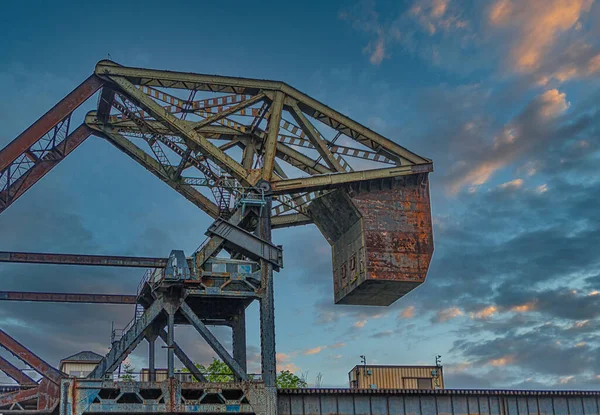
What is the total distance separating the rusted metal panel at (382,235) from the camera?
40062 mm

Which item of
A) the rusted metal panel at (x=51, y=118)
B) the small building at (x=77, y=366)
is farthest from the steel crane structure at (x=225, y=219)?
the small building at (x=77, y=366)

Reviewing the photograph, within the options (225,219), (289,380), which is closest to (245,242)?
(225,219)

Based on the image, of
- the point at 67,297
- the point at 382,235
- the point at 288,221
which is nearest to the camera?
the point at 382,235

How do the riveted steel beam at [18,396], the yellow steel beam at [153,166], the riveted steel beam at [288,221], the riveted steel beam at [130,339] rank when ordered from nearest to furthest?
the riveted steel beam at [130,339] < the riveted steel beam at [18,396] < the yellow steel beam at [153,166] < the riveted steel beam at [288,221]

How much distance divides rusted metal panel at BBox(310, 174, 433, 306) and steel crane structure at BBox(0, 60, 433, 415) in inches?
2.5

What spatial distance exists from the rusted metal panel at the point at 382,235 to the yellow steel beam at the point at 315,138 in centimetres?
144

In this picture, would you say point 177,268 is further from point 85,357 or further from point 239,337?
point 85,357

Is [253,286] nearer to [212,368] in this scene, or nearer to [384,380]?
[384,380]

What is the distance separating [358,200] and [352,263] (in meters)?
3.38

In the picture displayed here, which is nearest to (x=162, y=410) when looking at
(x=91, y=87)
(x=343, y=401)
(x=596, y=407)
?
(x=343, y=401)

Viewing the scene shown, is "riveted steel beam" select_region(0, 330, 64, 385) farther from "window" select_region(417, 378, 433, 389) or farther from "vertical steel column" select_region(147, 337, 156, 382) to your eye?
"window" select_region(417, 378, 433, 389)

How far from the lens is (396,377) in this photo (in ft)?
139

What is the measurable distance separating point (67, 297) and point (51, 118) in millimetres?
10882

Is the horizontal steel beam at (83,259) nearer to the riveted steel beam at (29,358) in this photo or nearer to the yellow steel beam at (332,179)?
the riveted steel beam at (29,358)
